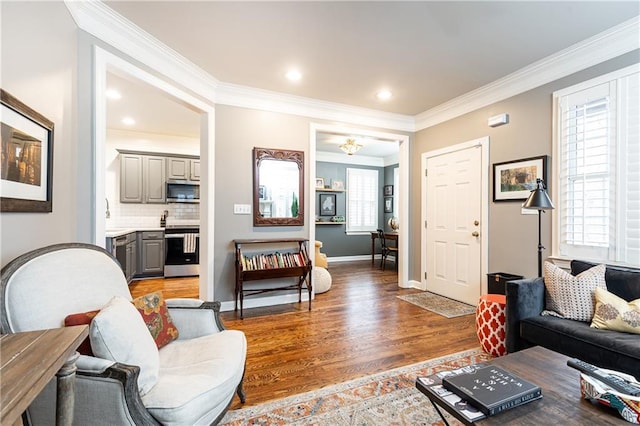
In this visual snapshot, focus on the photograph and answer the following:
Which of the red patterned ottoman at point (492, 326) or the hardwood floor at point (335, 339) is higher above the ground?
the red patterned ottoman at point (492, 326)

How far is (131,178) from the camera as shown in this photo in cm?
535

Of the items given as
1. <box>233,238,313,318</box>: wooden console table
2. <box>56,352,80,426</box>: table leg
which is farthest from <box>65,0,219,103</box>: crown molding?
<box>56,352,80,426</box>: table leg

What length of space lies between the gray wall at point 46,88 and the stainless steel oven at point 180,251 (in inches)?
131

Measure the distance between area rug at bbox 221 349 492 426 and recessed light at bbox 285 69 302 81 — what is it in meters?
2.97

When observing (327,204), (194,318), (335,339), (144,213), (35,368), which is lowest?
(335,339)

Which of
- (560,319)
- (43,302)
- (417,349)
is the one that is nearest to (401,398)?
(417,349)

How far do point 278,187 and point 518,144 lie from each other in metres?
2.87

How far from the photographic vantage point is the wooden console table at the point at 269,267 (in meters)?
3.41

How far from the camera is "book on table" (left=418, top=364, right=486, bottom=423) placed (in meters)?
1.07

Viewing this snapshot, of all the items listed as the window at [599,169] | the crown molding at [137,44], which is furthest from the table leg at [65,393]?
the window at [599,169]

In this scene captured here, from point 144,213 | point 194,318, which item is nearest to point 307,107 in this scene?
point 194,318

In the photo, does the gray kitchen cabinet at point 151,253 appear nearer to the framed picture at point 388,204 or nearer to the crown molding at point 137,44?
the crown molding at point 137,44

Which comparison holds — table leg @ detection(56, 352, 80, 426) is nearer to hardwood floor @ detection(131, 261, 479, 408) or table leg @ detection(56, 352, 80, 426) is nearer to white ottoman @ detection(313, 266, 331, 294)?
hardwood floor @ detection(131, 261, 479, 408)

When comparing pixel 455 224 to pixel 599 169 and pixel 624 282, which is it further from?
pixel 624 282
